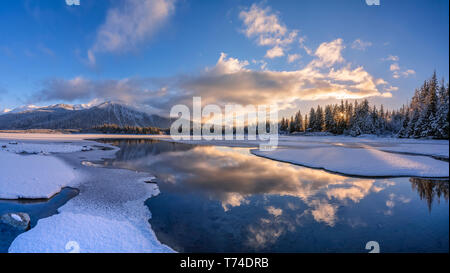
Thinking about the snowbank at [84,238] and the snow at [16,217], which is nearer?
the snowbank at [84,238]

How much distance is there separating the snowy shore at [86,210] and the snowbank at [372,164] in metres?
15.7

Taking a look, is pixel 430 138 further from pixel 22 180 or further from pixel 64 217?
pixel 22 180

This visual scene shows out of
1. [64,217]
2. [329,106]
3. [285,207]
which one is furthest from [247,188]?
[329,106]

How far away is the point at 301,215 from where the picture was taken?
729 centimetres

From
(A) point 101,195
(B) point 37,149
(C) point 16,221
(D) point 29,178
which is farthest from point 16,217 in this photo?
(B) point 37,149

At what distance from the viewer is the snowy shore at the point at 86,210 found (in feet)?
16.4

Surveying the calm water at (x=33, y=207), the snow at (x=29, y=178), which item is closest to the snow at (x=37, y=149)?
the snow at (x=29, y=178)

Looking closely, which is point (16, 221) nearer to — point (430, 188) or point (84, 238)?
point (84, 238)

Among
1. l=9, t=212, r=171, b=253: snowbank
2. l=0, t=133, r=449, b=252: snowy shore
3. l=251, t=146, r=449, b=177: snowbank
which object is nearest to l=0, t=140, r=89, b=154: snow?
l=0, t=133, r=449, b=252: snowy shore

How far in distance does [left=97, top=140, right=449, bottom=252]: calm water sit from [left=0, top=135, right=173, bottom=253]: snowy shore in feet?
2.40

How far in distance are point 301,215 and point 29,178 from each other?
15.6m

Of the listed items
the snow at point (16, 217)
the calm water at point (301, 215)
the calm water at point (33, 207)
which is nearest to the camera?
the calm water at point (301, 215)

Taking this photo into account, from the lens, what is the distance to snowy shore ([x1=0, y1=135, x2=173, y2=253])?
16.4ft

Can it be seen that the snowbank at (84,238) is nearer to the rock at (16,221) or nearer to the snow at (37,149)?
the rock at (16,221)
